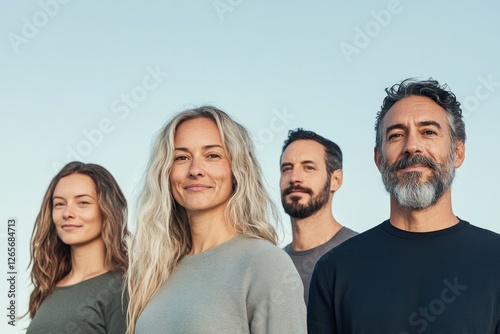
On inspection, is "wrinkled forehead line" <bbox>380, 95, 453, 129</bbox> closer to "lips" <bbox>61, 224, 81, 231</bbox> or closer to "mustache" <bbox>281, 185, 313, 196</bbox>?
"lips" <bbox>61, 224, 81, 231</bbox>

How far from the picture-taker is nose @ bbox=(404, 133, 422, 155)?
3.99m

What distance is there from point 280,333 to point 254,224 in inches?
32.6

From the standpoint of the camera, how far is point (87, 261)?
232 inches

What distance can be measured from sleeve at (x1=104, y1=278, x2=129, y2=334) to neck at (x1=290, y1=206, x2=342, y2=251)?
2.10 m

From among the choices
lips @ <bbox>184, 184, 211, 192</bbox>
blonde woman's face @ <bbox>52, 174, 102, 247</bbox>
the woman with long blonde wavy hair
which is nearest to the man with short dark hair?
blonde woman's face @ <bbox>52, 174, 102, 247</bbox>

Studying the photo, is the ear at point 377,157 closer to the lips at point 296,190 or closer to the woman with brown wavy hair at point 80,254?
the woman with brown wavy hair at point 80,254

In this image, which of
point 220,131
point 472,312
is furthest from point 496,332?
point 220,131

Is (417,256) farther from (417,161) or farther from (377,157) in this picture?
(377,157)

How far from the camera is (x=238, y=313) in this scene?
3.91 m

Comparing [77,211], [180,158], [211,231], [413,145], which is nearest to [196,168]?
[180,158]

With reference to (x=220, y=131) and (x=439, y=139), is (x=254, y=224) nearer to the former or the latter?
(x=220, y=131)

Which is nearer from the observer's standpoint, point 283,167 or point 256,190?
point 256,190

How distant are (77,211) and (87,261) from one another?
427 millimetres

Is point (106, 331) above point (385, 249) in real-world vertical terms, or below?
below
